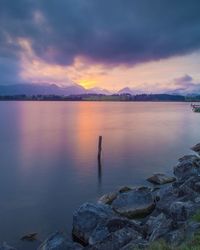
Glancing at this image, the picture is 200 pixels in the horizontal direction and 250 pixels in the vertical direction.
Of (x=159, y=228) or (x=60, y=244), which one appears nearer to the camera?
(x=159, y=228)

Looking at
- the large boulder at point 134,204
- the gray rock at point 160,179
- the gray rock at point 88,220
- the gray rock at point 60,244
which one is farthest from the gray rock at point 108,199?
the gray rock at point 60,244

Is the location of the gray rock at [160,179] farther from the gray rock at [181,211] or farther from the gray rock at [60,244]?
the gray rock at [60,244]

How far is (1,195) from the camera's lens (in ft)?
69.6

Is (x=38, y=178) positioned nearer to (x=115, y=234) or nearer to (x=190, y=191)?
(x=190, y=191)

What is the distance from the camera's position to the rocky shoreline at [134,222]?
1072cm

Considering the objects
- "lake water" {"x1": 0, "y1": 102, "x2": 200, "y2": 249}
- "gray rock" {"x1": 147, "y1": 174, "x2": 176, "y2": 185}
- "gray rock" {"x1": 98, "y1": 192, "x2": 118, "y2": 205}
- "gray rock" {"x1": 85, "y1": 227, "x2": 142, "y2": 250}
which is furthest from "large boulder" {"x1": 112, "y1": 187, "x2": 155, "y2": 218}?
"gray rock" {"x1": 147, "y1": 174, "x2": 176, "y2": 185}

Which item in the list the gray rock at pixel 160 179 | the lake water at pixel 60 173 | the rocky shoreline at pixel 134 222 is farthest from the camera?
the gray rock at pixel 160 179

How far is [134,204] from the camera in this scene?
17.0m

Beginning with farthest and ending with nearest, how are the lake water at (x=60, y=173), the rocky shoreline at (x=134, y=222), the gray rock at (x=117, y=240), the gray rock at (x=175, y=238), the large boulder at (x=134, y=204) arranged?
the lake water at (x=60, y=173) → the large boulder at (x=134, y=204) → the gray rock at (x=117, y=240) → the rocky shoreline at (x=134, y=222) → the gray rock at (x=175, y=238)

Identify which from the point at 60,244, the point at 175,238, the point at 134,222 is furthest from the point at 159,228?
the point at 60,244

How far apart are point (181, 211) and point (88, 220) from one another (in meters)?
4.30

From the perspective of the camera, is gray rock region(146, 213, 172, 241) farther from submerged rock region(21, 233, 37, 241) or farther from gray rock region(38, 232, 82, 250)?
submerged rock region(21, 233, 37, 241)

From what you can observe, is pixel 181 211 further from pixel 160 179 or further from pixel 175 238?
pixel 160 179

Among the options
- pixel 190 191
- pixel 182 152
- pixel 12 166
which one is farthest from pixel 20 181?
pixel 182 152
